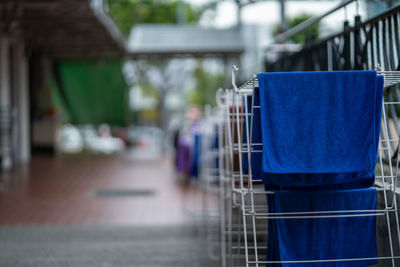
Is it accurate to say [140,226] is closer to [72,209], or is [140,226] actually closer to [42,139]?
[72,209]

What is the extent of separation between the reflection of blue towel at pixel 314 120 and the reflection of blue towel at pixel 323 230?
214mm

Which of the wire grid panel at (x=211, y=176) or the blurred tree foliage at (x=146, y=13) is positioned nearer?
the wire grid panel at (x=211, y=176)

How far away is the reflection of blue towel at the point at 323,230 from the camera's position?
250 centimetres

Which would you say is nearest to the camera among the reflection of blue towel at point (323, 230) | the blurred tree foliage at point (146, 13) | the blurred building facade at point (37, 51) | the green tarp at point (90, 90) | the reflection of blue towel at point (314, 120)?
the reflection of blue towel at point (314, 120)

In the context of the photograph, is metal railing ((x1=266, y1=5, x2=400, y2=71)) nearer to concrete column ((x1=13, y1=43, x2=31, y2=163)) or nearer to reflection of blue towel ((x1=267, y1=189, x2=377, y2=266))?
reflection of blue towel ((x1=267, y1=189, x2=377, y2=266))

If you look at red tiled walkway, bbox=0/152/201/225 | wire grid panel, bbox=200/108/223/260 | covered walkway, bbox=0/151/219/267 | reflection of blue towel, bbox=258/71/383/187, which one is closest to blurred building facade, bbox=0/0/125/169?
red tiled walkway, bbox=0/152/201/225

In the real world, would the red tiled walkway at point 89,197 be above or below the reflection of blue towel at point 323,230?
below

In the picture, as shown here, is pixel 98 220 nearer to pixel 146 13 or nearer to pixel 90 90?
pixel 90 90

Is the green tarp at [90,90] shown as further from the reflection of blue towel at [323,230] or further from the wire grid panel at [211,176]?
the reflection of blue towel at [323,230]

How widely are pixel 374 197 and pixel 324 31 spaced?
3326 millimetres

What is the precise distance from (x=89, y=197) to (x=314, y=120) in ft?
16.8

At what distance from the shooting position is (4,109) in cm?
974

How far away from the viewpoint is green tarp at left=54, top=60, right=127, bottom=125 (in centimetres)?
1473

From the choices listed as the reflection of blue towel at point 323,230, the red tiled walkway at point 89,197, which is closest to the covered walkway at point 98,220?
the red tiled walkway at point 89,197
